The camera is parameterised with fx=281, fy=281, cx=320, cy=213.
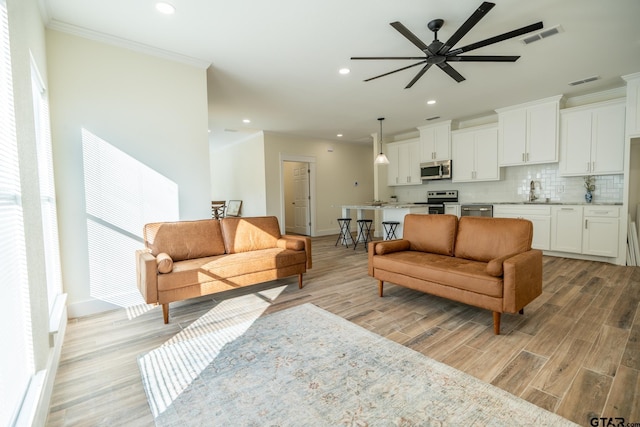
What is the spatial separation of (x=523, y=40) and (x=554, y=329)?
2948mm

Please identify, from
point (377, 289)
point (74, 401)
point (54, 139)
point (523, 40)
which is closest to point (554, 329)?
point (377, 289)

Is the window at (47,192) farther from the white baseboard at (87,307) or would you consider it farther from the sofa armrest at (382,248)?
the sofa armrest at (382,248)

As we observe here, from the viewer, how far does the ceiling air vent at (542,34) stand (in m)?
2.86

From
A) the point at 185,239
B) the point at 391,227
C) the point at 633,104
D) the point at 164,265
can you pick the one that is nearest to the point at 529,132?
the point at 633,104

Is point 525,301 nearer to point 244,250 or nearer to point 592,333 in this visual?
point 592,333

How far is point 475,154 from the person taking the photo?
6.00 meters

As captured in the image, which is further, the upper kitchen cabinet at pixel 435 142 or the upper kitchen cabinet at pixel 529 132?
the upper kitchen cabinet at pixel 435 142

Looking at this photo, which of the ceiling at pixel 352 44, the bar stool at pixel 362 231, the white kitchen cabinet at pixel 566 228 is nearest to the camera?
the ceiling at pixel 352 44

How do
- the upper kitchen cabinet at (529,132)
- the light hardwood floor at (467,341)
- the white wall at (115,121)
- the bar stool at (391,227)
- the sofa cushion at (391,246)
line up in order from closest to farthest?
the light hardwood floor at (467,341) → the white wall at (115,121) → the sofa cushion at (391,246) → the upper kitchen cabinet at (529,132) → the bar stool at (391,227)

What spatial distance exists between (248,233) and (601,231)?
213 inches

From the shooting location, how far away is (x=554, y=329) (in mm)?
2355

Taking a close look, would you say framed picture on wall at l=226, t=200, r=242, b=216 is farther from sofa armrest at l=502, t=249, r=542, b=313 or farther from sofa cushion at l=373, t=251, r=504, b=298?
sofa armrest at l=502, t=249, r=542, b=313

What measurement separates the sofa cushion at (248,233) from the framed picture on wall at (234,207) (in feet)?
15.5

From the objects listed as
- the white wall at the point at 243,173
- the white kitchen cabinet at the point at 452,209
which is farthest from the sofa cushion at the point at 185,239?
the white kitchen cabinet at the point at 452,209
